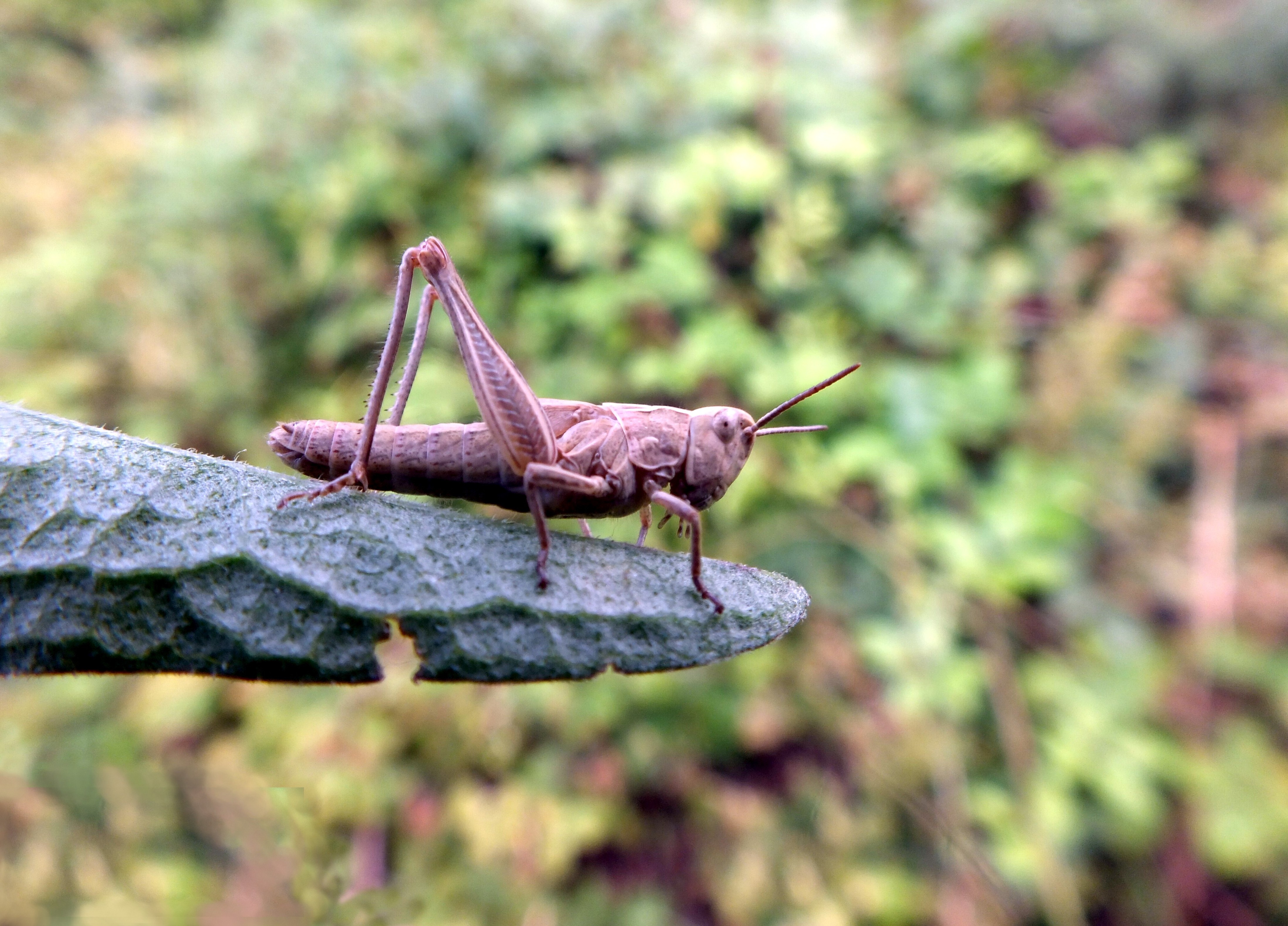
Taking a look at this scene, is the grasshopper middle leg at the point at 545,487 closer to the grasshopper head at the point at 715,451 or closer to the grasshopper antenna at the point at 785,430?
the grasshopper head at the point at 715,451

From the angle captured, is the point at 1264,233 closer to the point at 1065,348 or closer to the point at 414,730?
the point at 1065,348

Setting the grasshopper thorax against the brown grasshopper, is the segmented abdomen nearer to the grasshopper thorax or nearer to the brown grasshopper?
the brown grasshopper

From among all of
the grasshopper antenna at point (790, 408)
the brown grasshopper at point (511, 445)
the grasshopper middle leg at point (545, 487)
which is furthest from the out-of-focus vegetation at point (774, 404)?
the grasshopper antenna at point (790, 408)

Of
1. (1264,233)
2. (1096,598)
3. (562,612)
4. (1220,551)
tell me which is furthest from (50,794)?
(1264,233)

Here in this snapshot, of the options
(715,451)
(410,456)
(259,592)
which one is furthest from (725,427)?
(259,592)

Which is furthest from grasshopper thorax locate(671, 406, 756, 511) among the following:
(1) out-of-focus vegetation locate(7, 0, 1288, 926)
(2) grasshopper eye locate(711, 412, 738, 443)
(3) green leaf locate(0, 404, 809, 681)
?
(1) out-of-focus vegetation locate(7, 0, 1288, 926)

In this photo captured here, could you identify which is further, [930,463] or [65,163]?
[65,163]

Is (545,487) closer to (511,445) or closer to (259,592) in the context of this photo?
(511,445)
